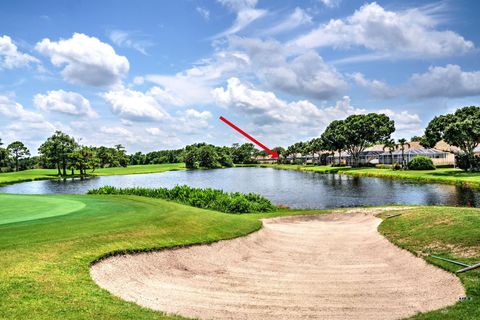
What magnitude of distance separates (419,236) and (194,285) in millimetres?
11903

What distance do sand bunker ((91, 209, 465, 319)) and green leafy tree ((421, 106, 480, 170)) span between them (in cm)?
6037

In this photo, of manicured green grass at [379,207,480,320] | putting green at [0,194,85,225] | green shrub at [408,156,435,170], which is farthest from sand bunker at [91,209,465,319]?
green shrub at [408,156,435,170]

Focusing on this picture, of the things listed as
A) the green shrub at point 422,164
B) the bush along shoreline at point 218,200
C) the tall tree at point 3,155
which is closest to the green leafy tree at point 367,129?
the green shrub at point 422,164

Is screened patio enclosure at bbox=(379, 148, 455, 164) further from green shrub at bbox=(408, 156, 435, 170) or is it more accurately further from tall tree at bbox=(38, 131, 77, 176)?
tall tree at bbox=(38, 131, 77, 176)

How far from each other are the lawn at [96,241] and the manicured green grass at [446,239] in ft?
0.11

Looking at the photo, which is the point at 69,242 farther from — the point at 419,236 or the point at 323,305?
the point at 419,236

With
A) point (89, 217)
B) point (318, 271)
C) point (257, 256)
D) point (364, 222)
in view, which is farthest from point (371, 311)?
point (364, 222)

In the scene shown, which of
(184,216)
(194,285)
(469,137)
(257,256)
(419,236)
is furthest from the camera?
(469,137)

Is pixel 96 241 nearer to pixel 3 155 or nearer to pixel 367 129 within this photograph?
pixel 367 129

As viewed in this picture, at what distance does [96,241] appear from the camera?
15195 mm

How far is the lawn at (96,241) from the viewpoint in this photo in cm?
981

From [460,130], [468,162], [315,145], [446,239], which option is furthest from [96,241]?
[315,145]

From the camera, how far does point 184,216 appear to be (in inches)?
856

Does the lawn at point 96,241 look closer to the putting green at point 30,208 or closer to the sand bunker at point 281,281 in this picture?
the putting green at point 30,208
